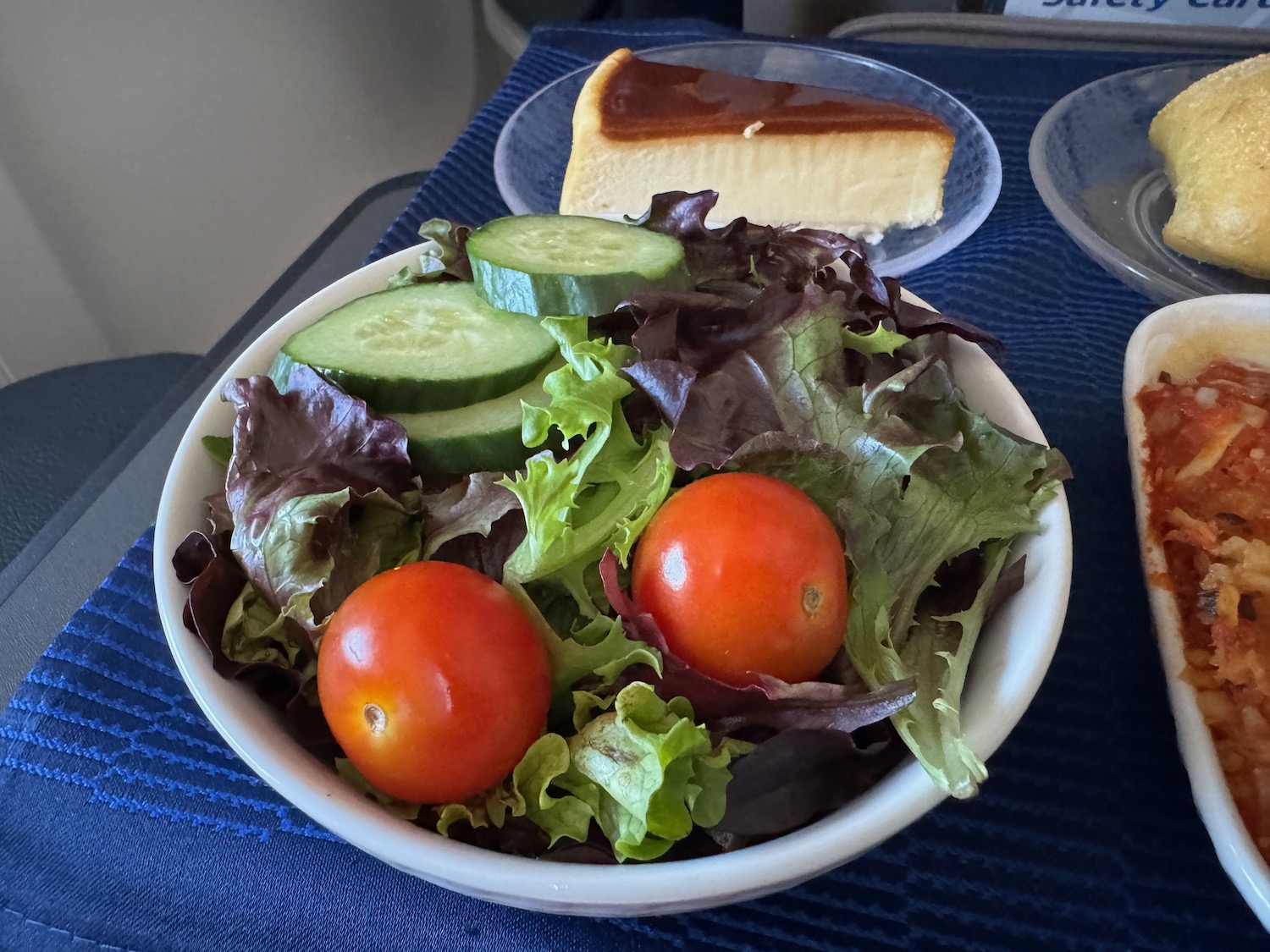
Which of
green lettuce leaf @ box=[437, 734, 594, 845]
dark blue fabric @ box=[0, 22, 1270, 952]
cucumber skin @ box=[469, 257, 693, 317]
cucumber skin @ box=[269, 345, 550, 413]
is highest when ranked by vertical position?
cucumber skin @ box=[469, 257, 693, 317]

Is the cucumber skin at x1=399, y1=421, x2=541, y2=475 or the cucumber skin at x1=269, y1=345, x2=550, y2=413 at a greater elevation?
the cucumber skin at x1=269, y1=345, x2=550, y2=413

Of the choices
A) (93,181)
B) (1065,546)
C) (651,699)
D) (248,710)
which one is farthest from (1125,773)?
(93,181)

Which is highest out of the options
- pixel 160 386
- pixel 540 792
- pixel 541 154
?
pixel 541 154

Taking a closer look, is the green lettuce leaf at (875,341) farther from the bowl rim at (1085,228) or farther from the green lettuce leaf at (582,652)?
the bowl rim at (1085,228)

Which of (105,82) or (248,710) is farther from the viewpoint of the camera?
(105,82)

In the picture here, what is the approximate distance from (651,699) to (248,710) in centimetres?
25

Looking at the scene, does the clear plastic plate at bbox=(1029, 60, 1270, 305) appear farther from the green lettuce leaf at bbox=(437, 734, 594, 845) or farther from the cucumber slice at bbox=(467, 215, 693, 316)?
the green lettuce leaf at bbox=(437, 734, 594, 845)

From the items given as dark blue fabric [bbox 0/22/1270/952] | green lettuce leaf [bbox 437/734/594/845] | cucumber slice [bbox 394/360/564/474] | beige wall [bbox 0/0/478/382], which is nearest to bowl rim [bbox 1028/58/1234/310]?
dark blue fabric [bbox 0/22/1270/952]

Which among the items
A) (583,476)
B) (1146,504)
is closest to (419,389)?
(583,476)

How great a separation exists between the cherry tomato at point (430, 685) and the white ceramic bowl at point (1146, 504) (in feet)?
1.47

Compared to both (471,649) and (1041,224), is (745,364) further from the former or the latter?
(1041,224)

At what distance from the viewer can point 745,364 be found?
2.32ft

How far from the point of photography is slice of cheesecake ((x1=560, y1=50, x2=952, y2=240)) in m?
1.27

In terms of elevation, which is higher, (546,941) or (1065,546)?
(1065,546)
